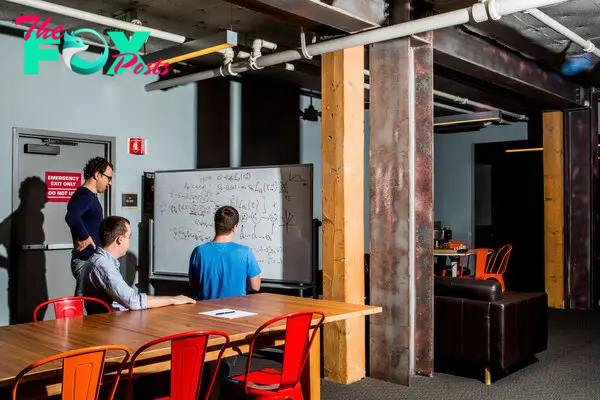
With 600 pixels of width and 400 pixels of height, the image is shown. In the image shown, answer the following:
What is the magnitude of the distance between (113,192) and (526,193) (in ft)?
22.7

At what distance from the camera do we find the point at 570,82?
7.63m

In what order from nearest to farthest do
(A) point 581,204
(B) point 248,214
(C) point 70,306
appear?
(C) point 70,306 → (B) point 248,214 → (A) point 581,204

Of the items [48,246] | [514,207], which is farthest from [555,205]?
[48,246]

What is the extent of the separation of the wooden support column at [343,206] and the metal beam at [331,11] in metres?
0.30

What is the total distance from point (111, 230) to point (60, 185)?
3.14 m

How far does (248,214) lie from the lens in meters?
5.75

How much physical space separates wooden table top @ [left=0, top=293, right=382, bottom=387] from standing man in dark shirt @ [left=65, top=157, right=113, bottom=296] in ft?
5.82

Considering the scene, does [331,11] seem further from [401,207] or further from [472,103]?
[472,103]

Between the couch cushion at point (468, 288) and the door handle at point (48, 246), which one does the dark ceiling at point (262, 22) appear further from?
the couch cushion at point (468, 288)

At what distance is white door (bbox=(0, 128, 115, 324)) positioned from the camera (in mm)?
5672

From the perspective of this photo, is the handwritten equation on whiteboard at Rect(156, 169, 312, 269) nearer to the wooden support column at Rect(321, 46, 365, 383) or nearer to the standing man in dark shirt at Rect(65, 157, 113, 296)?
the wooden support column at Rect(321, 46, 365, 383)

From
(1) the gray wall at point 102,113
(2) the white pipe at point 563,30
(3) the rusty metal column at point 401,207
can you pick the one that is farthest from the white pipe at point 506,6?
(1) the gray wall at point 102,113

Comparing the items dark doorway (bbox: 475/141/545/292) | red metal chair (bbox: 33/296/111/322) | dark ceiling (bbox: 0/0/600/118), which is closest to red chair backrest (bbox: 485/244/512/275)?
dark doorway (bbox: 475/141/545/292)

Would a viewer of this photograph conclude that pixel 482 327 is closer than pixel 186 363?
No
